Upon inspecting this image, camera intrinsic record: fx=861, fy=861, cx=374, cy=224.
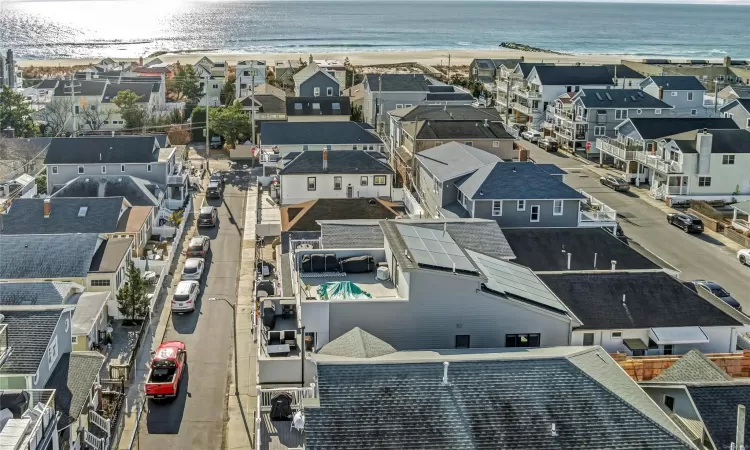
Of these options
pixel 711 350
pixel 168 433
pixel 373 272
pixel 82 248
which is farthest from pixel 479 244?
pixel 82 248

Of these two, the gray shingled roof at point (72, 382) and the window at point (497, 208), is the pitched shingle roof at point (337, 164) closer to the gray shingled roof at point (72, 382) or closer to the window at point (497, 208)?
the window at point (497, 208)

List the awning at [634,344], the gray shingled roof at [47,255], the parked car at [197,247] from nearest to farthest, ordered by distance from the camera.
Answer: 1. the awning at [634,344]
2. the gray shingled roof at [47,255]
3. the parked car at [197,247]

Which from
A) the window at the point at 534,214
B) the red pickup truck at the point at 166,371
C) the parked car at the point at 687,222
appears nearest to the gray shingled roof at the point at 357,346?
the red pickup truck at the point at 166,371

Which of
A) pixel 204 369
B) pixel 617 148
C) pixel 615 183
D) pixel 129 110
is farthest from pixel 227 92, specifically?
pixel 204 369

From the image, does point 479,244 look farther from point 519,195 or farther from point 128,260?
point 128,260

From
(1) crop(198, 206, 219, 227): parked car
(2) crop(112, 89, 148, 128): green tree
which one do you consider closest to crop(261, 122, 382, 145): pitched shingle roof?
(1) crop(198, 206, 219, 227): parked car

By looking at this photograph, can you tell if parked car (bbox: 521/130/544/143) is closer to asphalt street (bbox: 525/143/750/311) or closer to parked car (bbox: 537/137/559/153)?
parked car (bbox: 537/137/559/153)
